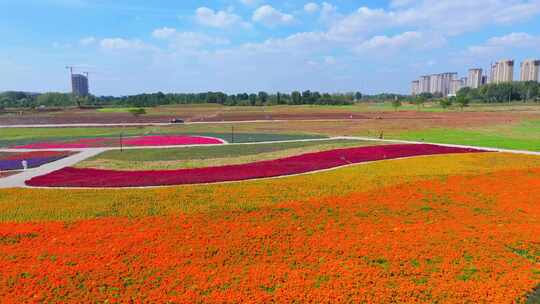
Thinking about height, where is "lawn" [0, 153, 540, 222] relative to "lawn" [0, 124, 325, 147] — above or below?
below

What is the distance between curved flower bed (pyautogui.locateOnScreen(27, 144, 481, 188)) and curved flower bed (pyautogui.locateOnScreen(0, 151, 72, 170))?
435 centimetres

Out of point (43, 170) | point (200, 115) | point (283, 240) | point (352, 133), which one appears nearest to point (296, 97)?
point (200, 115)

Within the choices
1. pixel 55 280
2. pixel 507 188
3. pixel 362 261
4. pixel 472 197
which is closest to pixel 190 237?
pixel 55 280

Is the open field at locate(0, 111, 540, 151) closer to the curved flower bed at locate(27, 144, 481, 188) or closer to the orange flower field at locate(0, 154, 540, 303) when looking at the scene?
the curved flower bed at locate(27, 144, 481, 188)

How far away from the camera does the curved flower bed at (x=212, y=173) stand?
18047 mm

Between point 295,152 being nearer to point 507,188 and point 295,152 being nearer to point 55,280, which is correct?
point 507,188

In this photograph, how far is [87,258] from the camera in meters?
8.81

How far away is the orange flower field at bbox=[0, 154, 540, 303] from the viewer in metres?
7.21

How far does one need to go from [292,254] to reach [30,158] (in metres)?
27.1

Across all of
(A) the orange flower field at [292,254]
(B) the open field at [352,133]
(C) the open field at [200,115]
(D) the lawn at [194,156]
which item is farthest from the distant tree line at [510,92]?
(A) the orange flower field at [292,254]

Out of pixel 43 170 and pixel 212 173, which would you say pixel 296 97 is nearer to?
pixel 212 173

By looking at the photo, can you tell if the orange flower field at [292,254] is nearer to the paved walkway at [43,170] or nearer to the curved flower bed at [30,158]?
the paved walkway at [43,170]

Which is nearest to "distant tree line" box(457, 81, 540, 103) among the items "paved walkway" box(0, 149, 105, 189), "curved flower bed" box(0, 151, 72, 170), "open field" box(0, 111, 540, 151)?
"open field" box(0, 111, 540, 151)

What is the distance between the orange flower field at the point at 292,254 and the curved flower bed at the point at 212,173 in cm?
610
